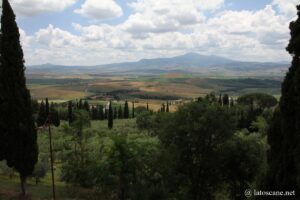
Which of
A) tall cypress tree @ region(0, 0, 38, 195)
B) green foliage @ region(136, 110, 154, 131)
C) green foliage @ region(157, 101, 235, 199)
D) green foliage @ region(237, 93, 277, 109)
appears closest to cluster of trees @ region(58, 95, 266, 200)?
green foliage @ region(157, 101, 235, 199)

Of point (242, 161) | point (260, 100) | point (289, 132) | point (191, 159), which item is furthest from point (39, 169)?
point (260, 100)

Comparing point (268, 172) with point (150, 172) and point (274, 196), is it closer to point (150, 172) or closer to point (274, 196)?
point (274, 196)

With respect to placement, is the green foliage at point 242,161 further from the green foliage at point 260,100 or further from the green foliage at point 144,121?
the green foliage at point 260,100

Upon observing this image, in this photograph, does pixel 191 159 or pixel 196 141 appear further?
pixel 191 159

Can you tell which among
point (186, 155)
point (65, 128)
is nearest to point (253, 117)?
point (65, 128)

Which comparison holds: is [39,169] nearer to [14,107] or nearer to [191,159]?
[14,107]

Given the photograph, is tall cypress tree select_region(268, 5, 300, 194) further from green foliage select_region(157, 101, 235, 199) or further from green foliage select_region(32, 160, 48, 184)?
green foliage select_region(32, 160, 48, 184)

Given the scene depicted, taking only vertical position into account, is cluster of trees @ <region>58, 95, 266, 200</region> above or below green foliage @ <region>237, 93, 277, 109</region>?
above

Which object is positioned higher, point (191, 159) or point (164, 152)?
point (164, 152)

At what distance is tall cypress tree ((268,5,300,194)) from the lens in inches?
650

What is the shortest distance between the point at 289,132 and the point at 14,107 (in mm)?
21905

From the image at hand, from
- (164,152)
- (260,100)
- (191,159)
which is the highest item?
(164,152)

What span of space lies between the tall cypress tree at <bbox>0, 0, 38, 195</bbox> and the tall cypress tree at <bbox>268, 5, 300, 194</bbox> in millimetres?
20624

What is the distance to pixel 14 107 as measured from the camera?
1229 inches
